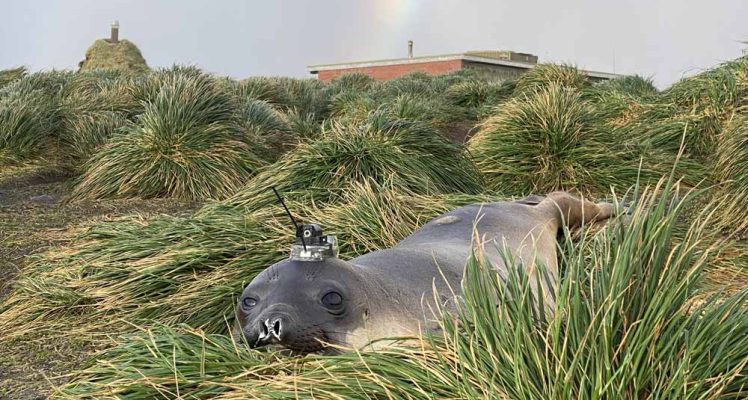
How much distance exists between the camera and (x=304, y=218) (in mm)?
4547

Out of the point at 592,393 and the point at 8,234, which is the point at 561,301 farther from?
the point at 8,234

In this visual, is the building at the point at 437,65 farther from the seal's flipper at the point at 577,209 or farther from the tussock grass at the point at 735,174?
the seal's flipper at the point at 577,209

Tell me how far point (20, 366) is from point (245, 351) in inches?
56.6

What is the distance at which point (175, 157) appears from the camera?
6602mm

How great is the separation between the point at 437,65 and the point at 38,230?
93.7ft

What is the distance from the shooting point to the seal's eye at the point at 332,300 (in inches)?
87.6

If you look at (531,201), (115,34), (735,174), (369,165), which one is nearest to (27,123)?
(369,165)

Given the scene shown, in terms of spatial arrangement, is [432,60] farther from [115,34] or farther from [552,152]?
[552,152]

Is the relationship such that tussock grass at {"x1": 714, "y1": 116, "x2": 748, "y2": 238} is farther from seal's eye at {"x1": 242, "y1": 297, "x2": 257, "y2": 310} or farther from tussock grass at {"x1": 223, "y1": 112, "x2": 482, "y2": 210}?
seal's eye at {"x1": 242, "y1": 297, "x2": 257, "y2": 310}

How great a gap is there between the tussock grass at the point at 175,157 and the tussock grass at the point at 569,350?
427 cm

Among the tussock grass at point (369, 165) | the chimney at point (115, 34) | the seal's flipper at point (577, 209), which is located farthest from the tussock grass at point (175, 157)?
the chimney at point (115, 34)

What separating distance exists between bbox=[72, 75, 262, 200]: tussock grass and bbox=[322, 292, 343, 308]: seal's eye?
4283 mm

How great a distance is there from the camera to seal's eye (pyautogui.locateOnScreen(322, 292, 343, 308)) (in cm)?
222

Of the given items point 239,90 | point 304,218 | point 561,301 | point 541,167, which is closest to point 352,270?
point 561,301
